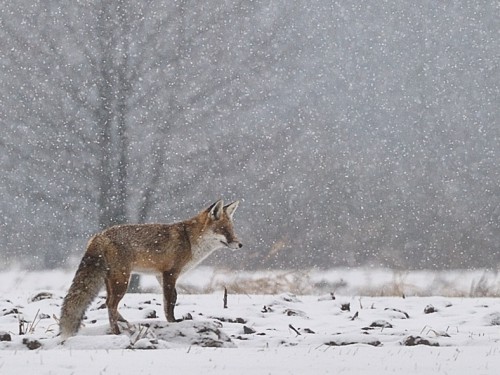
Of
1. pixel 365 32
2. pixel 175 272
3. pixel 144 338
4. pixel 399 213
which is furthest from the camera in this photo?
pixel 365 32

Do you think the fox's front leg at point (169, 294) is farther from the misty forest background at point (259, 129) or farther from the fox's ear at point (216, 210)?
the misty forest background at point (259, 129)

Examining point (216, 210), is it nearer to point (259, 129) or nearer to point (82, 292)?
point (82, 292)

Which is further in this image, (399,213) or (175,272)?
(399,213)

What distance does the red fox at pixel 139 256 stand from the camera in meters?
7.59

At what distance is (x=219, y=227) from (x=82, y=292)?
1750mm

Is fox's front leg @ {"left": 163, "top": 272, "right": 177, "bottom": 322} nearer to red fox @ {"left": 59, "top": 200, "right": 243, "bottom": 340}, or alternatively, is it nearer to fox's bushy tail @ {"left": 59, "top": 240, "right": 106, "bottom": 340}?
red fox @ {"left": 59, "top": 200, "right": 243, "bottom": 340}

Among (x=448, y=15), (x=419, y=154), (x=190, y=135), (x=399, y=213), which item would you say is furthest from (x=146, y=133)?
(x=448, y=15)

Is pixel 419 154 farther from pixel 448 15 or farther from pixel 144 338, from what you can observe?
pixel 144 338

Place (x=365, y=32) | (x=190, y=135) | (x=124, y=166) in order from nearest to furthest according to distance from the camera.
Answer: (x=124, y=166), (x=190, y=135), (x=365, y=32)

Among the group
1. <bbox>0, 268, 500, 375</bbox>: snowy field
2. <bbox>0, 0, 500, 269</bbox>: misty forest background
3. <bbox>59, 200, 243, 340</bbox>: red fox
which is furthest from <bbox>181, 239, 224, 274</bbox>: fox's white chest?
<bbox>0, 0, 500, 269</bbox>: misty forest background

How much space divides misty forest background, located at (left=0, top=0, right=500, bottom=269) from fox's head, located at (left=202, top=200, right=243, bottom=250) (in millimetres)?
5801

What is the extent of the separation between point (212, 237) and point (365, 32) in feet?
67.0

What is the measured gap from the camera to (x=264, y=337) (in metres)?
7.76

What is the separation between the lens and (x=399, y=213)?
848 inches
